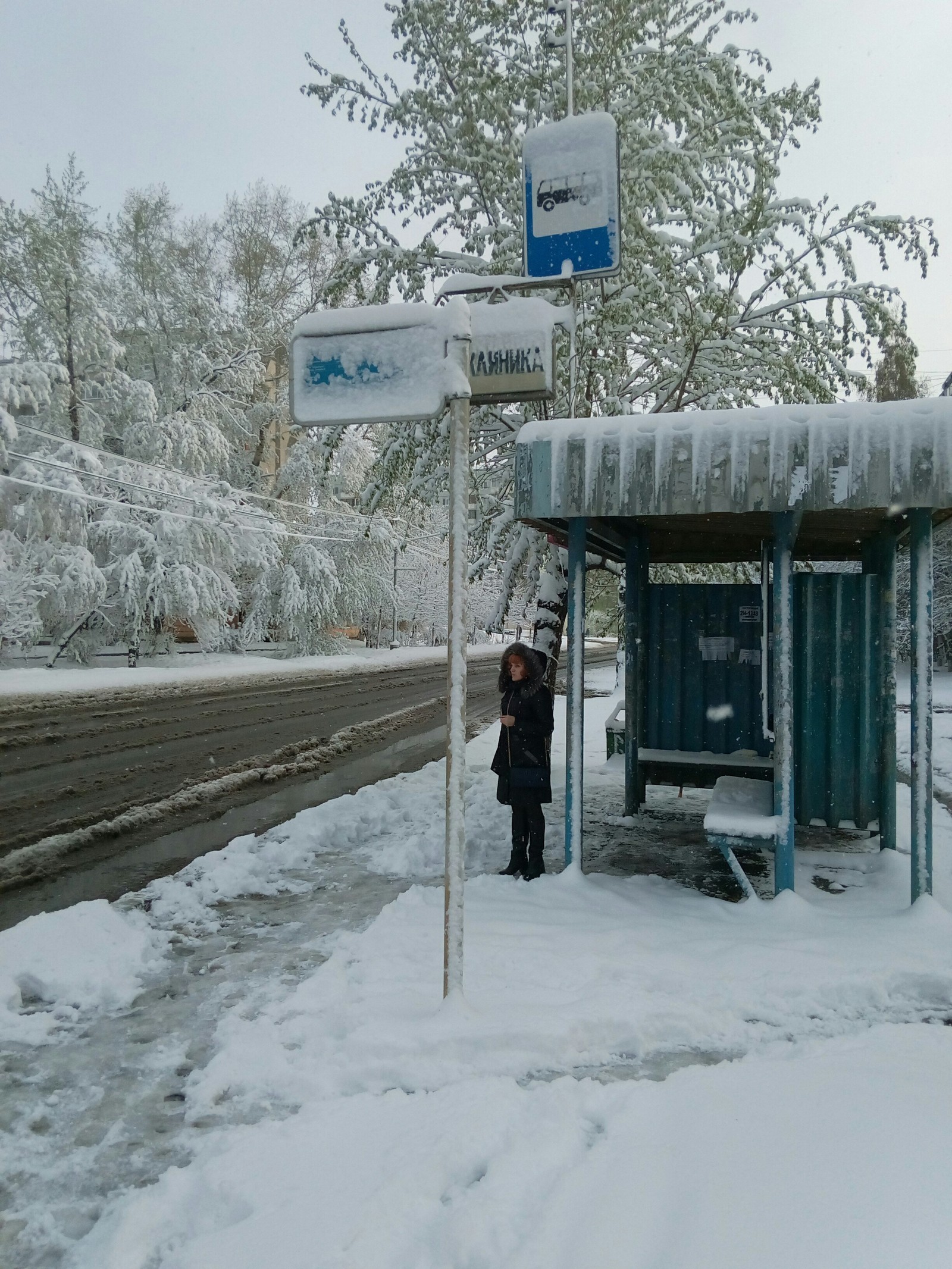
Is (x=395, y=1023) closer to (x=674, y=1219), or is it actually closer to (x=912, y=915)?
(x=674, y=1219)

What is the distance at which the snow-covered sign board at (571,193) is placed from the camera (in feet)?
17.8

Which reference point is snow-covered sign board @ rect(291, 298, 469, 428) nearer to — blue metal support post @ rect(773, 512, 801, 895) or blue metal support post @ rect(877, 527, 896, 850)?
blue metal support post @ rect(773, 512, 801, 895)

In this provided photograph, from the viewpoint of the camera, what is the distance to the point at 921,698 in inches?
207

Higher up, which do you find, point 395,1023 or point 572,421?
point 572,421

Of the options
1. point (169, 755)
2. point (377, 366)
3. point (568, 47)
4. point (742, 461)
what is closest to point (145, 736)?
point (169, 755)

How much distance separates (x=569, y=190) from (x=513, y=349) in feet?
8.47

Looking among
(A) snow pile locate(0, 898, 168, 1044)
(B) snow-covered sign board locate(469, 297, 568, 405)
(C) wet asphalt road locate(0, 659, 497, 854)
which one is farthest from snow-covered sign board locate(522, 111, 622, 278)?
(C) wet asphalt road locate(0, 659, 497, 854)

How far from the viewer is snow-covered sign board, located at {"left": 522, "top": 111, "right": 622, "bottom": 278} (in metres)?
5.42

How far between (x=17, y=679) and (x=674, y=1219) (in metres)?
23.8

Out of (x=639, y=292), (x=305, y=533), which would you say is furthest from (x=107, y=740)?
(x=305, y=533)

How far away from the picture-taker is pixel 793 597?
21.5ft

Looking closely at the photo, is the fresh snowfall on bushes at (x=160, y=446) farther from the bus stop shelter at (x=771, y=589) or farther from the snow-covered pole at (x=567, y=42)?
the bus stop shelter at (x=771, y=589)

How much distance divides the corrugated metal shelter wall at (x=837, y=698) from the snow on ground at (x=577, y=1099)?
1.16 m

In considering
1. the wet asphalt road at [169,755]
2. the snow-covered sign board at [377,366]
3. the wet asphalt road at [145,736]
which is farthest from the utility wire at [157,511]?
the snow-covered sign board at [377,366]
